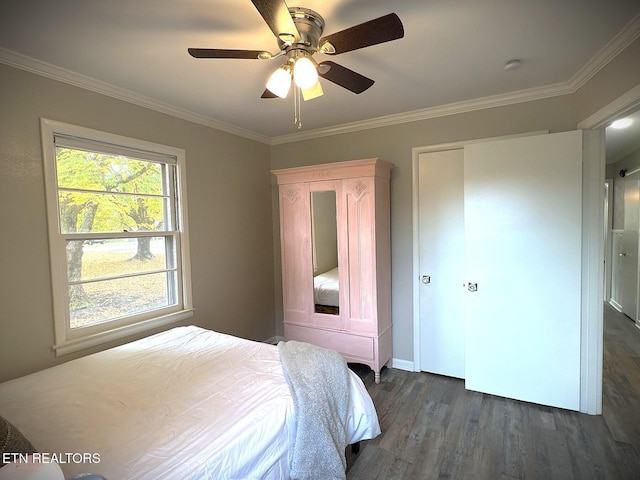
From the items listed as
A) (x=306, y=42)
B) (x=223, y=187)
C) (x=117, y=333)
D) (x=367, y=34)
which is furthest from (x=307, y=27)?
(x=117, y=333)

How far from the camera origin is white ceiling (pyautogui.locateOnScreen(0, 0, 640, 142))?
1534mm

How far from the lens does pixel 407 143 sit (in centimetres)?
312

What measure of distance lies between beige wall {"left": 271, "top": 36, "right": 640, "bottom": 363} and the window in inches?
53.6

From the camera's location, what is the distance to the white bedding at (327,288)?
3121 mm

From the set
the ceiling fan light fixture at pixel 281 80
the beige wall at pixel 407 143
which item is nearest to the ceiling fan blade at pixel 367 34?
the ceiling fan light fixture at pixel 281 80

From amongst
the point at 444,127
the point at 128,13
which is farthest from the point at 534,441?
the point at 128,13

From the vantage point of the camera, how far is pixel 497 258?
102 inches

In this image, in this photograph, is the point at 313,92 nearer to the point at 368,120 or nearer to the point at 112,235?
the point at 368,120

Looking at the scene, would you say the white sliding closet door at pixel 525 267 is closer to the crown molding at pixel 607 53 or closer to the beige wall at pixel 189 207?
the crown molding at pixel 607 53

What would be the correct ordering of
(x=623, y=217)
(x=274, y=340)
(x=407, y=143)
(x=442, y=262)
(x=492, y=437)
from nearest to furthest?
(x=492, y=437) → (x=442, y=262) → (x=407, y=143) → (x=274, y=340) → (x=623, y=217)

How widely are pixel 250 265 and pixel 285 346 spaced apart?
1658mm

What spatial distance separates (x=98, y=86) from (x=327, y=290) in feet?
7.99

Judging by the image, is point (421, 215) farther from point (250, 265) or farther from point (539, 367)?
point (250, 265)

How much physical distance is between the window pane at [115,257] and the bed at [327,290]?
4.42 feet
